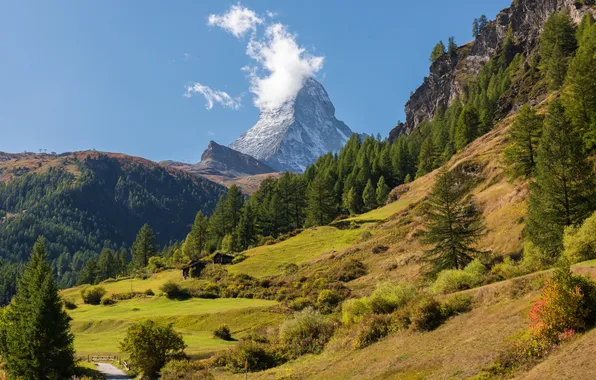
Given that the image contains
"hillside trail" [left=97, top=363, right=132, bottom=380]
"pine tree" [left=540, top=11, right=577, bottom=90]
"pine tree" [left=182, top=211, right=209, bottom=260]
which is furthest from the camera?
"pine tree" [left=182, top=211, right=209, bottom=260]

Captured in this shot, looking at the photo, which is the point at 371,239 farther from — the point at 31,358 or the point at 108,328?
the point at 31,358

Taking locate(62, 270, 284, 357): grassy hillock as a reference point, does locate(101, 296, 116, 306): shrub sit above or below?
above

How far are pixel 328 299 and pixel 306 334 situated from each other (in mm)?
18543

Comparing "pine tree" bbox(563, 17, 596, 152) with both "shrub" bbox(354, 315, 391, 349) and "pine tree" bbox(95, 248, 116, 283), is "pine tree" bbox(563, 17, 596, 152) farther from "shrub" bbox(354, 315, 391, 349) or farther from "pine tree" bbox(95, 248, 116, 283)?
"pine tree" bbox(95, 248, 116, 283)

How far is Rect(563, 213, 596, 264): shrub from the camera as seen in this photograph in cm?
2774

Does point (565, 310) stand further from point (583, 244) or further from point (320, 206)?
point (320, 206)

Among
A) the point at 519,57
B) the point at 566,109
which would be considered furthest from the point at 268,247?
the point at 519,57

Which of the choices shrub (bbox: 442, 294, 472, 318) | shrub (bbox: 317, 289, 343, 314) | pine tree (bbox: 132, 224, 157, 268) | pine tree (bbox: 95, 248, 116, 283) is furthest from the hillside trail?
pine tree (bbox: 95, 248, 116, 283)

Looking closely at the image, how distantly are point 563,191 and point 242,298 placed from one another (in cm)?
4591

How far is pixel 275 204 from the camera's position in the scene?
114m

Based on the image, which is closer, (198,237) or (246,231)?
(246,231)

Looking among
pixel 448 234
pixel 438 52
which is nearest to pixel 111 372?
pixel 448 234

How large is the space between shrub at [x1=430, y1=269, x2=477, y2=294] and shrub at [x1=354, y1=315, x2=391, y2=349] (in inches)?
247

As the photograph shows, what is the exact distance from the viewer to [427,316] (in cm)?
2378
